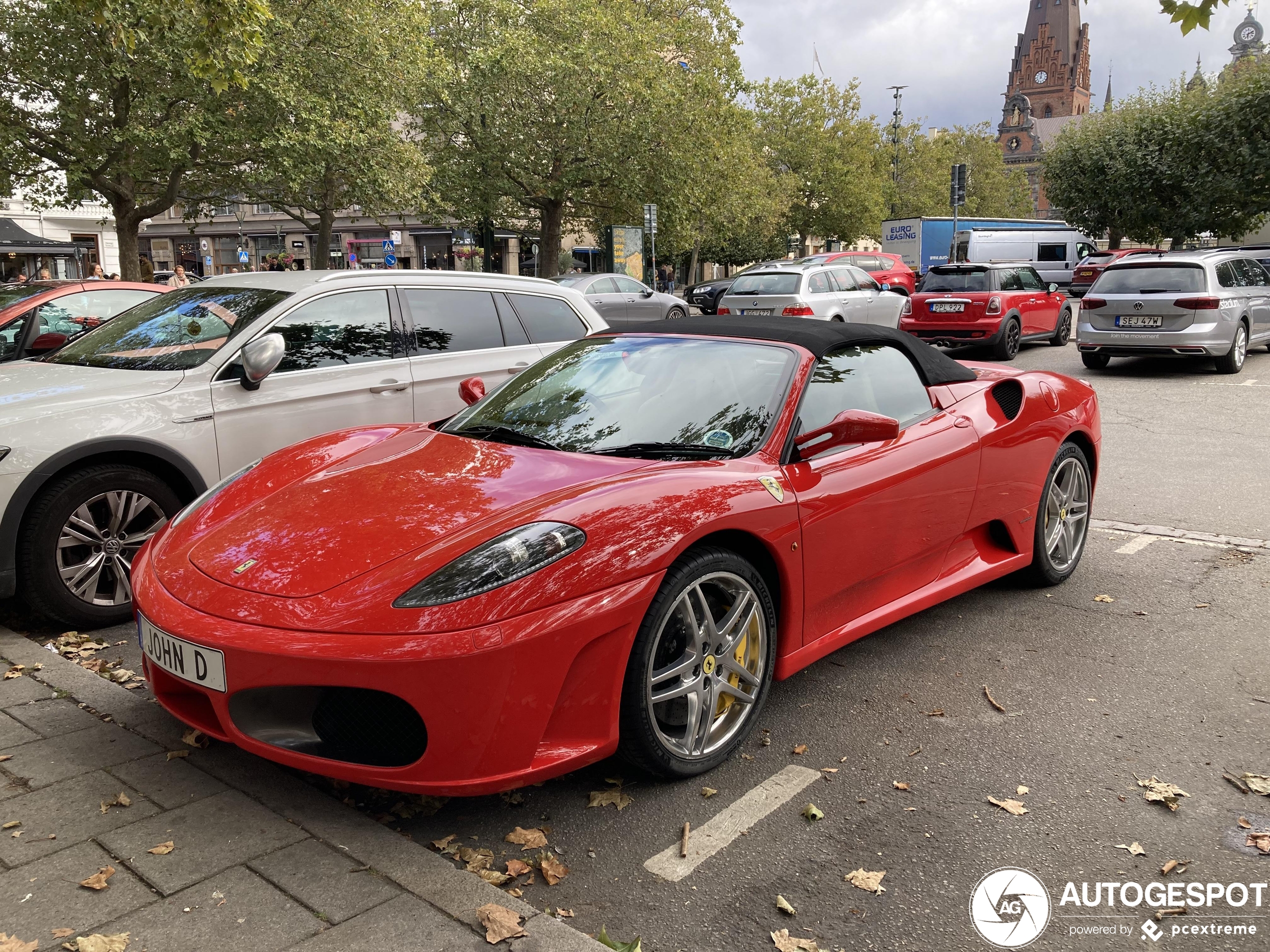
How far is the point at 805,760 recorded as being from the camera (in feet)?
11.1

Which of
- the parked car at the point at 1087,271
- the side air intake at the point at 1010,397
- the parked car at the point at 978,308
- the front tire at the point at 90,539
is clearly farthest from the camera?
the parked car at the point at 1087,271

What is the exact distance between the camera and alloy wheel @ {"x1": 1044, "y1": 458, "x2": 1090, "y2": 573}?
5031 millimetres

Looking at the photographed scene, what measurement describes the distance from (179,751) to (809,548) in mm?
2176

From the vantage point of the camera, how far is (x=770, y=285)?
1700 centimetres

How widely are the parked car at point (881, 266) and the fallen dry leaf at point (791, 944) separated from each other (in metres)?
24.0

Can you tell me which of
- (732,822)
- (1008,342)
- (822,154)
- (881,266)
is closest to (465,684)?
(732,822)

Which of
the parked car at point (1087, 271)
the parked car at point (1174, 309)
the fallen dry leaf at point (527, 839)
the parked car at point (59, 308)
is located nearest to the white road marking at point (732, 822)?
the fallen dry leaf at point (527, 839)

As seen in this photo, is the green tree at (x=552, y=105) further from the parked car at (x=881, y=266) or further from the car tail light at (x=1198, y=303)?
the car tail light at (x=1198, y=303)

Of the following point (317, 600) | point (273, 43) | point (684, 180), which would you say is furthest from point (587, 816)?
point (684, 180)

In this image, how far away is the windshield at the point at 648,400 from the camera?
142 inches

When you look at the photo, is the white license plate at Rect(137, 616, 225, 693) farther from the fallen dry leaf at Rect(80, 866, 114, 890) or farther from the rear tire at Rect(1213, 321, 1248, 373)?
the rear tire at Rect(1213, 321, 1248, 373)

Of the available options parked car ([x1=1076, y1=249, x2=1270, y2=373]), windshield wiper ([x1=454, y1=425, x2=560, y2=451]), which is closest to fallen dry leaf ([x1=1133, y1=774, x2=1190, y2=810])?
windshield wiper ([x1=454, y1=425, x2=560, y2=451])

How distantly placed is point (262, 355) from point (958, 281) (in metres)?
13.7

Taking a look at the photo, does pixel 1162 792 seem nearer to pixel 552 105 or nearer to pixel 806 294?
pixel 806 294
